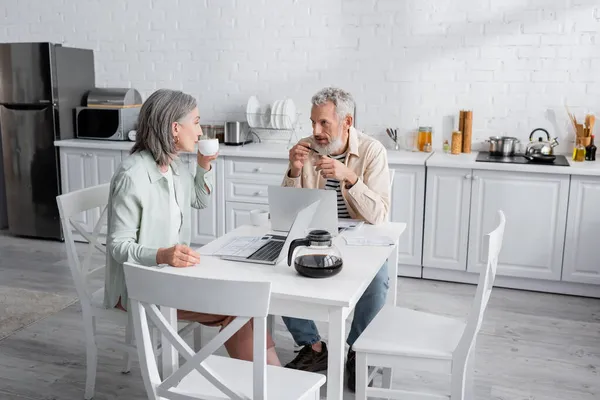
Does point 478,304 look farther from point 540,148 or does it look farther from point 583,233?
point 540,148

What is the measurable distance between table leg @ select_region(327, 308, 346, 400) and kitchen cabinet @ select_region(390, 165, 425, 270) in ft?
7.35

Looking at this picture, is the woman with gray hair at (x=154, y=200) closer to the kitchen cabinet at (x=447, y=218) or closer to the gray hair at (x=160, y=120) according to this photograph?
the gray hair at (x=160, y=120)

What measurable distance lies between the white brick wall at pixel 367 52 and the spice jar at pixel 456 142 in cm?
21

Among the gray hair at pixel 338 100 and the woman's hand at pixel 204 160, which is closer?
the woman's hand at pixel 204 160

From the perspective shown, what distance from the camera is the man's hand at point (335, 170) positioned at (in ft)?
8.44

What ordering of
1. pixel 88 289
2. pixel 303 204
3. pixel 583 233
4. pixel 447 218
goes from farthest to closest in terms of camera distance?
pixel 447 218
pixel 583 233
pixel 88 289
pixel 303 204

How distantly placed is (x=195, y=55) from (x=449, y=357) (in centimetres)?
362

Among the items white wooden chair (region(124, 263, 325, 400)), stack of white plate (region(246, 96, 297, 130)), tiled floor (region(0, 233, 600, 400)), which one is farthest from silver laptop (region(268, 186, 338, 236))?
stack of white plate (region(246, 96, 297, 130))

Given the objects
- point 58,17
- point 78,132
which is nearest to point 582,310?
point 78,132

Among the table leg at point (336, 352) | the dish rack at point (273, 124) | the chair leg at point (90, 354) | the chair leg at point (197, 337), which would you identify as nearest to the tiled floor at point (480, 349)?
the chair leg at point (90, 354)

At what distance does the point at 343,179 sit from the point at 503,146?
73.8 inches

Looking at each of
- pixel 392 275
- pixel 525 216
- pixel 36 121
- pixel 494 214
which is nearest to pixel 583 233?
pixel 525 216

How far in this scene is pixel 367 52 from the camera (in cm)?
452

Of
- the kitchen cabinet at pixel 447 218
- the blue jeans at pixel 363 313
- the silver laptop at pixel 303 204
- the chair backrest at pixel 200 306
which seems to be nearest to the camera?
the chair backrest at pixel 200 306
